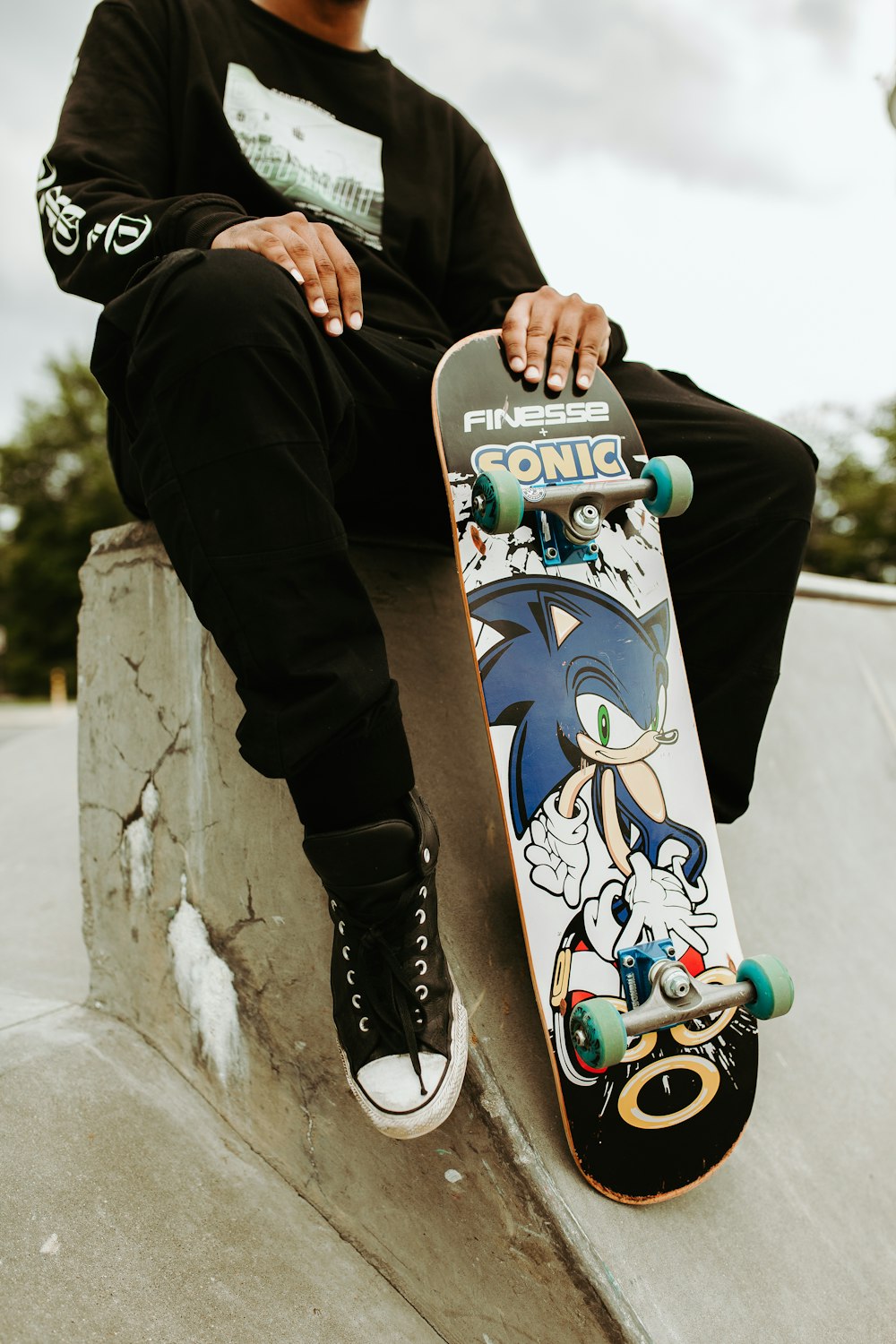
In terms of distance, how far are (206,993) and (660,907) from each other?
82cm

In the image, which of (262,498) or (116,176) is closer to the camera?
(262,498)

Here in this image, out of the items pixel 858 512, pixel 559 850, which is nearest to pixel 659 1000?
pixel 559 850

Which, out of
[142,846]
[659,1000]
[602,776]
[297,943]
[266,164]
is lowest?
[142,846]

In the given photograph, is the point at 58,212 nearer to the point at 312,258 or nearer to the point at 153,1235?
the point at 312,258

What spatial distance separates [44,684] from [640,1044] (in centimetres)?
2957

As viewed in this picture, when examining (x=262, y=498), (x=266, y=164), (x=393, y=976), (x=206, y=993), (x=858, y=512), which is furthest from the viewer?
(x=858, y=512)

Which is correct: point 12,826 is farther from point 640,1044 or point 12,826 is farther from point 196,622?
point 640,1044

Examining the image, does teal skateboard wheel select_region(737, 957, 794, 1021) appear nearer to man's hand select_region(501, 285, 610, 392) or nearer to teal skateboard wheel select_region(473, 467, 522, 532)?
teal skateboard wheel select_region(473, 467, 522, 532)

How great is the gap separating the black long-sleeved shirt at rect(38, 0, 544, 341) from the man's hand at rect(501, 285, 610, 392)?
0.60 ft

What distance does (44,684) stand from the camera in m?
27.6

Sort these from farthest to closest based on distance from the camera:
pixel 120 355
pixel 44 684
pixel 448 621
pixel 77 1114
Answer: pixel 44 684
pixel 448 621
pixel 77 1114
pixel 120 355

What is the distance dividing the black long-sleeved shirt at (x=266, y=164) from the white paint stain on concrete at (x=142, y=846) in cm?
93

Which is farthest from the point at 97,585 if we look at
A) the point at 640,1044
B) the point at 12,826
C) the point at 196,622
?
the point at 12,826

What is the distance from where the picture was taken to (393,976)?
1.12m
